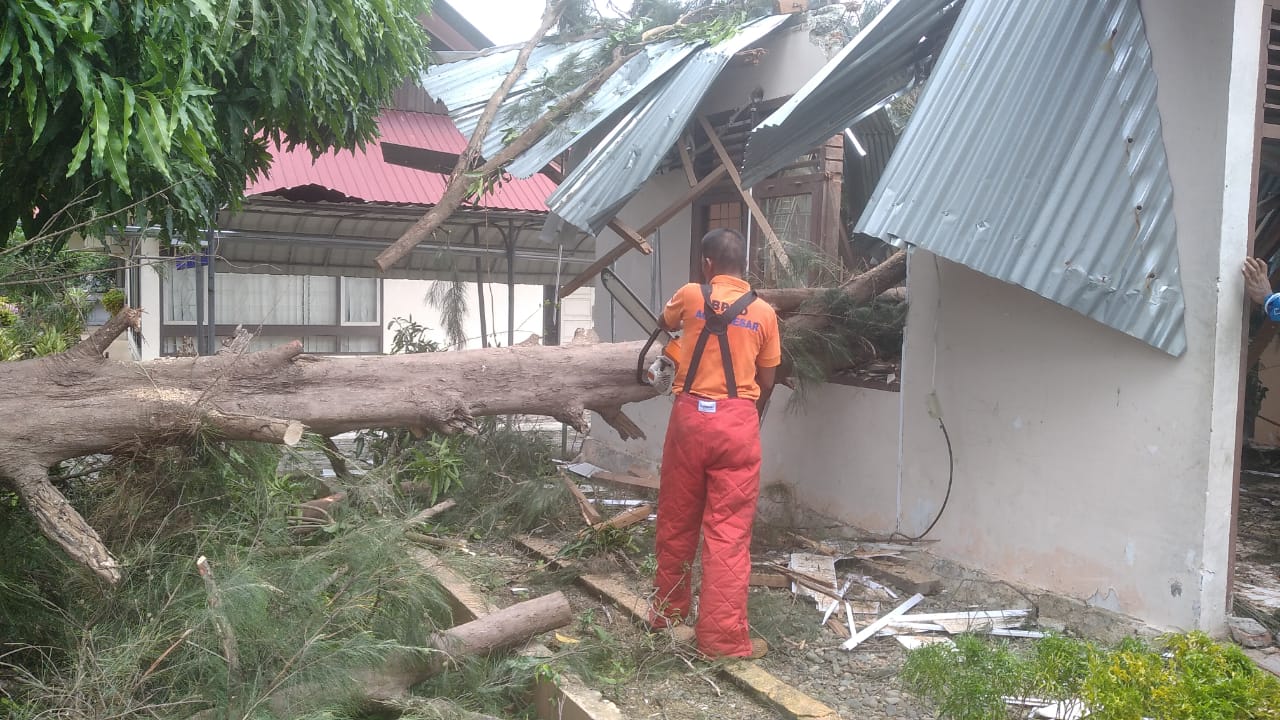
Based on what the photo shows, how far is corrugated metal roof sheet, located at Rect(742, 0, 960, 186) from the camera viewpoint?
5.66 metres

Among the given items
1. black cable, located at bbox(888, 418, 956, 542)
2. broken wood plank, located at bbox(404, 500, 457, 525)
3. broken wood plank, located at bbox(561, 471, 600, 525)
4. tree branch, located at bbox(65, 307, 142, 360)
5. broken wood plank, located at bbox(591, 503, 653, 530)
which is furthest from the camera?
broken wood plank, located at bbox(561, 471, 600, 525)

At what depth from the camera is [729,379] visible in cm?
465

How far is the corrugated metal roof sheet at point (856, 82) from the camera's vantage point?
5656mm

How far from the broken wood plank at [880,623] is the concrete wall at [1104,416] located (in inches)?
20.5

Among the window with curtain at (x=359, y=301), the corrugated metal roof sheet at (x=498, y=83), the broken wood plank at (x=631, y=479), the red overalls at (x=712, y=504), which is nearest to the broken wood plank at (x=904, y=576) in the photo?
the red overalls at (x=712, y=504)

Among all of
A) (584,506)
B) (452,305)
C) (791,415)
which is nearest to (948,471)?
(791,415)

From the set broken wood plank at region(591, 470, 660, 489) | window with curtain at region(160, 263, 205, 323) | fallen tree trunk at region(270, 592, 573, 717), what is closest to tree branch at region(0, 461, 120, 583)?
fallen tree trunk at region(270, 592, 573, 717)

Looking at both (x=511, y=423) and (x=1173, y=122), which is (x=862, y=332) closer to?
(x=1173, y=122)

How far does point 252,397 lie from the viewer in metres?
4.54

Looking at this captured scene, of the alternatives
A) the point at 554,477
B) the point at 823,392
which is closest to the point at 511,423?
the point at 554,477

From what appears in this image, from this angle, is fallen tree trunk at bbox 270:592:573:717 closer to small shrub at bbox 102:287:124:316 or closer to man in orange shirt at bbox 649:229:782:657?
man in orange shirt at bbox 649:229:782:657

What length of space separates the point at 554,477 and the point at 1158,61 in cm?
484

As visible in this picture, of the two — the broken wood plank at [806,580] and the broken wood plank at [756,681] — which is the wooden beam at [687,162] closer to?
the broken wood plank at [806,580]

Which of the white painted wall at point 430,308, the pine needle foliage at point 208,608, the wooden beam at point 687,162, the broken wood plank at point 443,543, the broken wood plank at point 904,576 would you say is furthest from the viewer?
the white painted wall at point 430,308
